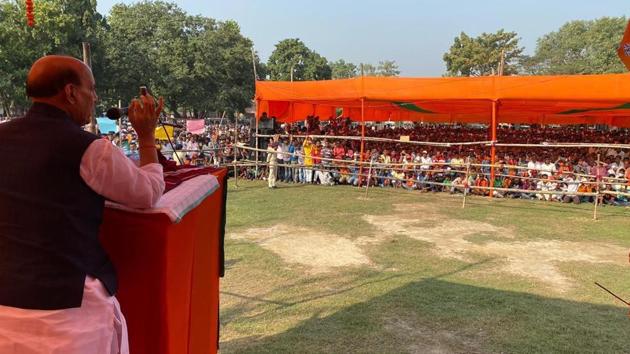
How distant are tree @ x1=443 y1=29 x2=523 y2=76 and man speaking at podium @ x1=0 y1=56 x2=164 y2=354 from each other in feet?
151

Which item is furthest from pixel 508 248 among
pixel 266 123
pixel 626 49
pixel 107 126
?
pixel 107 126

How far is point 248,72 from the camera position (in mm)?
39750

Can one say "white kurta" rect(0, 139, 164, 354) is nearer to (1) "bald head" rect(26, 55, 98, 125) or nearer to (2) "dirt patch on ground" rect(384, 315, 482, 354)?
(1) "bald head" rect(26, 55, 98, 125)

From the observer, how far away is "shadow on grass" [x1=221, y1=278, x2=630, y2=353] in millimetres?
3516

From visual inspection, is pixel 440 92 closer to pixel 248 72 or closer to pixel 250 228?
pixel 250 228

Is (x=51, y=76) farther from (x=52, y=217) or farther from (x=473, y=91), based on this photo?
(x=473, y=91)

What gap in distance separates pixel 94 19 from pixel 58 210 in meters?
32.9

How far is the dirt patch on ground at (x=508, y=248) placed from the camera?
17.9ft

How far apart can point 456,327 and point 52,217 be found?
331cm

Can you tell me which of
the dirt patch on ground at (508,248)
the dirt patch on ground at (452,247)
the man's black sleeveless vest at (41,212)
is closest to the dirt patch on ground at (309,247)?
the dirt patch on ground at (452,247)

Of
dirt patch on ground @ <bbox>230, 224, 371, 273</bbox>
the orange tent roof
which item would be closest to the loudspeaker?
the orange tent roof

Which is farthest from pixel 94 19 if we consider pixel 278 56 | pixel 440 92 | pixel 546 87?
pixel 546 87

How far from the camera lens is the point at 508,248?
637cm

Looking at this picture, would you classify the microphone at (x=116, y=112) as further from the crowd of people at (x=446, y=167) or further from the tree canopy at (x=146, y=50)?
the tree canopy at (x=146, y=50)
